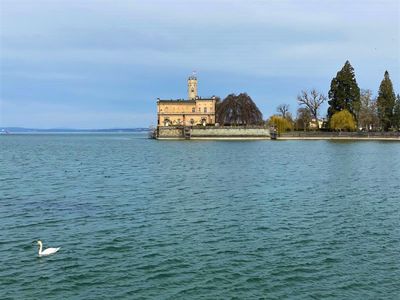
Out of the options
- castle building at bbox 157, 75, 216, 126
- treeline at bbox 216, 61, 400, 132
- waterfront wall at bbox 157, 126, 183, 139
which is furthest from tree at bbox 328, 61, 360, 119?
waterfront wall at bbox 157, 126, 183, 139

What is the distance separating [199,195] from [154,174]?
12638 mm

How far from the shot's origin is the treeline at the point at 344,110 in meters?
115

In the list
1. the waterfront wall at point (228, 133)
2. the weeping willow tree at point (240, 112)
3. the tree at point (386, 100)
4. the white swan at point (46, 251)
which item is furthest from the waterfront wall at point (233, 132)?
the white swan at point (46, 251)

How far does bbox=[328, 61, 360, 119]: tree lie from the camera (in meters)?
115

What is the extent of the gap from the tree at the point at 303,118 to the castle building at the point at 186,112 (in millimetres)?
23781

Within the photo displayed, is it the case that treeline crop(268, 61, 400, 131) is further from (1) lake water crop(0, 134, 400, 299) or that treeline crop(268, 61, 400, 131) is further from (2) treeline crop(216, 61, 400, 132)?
(1) lake water crop(0, 134, 400, 299)

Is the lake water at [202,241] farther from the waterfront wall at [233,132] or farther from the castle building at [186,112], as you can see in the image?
the castle building at [186,112]

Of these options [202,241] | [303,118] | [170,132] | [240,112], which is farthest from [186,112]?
[202,241]

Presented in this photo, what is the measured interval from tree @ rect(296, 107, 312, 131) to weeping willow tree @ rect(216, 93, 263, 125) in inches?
402


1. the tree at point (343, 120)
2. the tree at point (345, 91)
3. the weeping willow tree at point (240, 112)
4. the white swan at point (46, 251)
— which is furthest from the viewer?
the weeping willow tree at point (240, 112)

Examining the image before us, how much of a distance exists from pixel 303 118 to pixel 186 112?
32.7 m

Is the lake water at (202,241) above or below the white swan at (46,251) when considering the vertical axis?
below

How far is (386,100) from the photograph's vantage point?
117m

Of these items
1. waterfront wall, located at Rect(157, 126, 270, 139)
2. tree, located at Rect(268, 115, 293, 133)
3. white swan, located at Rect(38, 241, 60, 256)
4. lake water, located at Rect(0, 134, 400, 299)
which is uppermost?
tree, located at Rect(268, 115, 293, 133)
